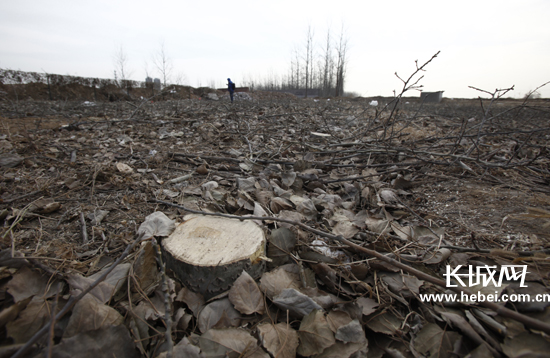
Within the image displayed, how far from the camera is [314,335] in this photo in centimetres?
82

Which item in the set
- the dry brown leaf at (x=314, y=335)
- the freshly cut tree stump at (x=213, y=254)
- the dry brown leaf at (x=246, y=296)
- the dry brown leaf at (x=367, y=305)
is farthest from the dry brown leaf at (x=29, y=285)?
the dry brown leaf at (x=367, y=305)

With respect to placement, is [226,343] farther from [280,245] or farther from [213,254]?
[280,245]

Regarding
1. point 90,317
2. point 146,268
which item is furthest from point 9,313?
point 146,268

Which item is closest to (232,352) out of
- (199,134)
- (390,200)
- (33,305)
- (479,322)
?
(33,305)

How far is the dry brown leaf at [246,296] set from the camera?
0.91 meters

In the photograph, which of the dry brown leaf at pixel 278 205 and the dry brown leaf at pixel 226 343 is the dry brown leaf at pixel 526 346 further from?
the dry brown leaf at pixel 278 205

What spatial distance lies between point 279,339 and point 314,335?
121mm

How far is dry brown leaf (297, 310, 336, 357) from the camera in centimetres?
79

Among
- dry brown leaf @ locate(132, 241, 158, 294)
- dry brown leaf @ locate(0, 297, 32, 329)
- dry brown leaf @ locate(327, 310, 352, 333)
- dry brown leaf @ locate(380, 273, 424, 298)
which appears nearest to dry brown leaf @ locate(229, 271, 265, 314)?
dry brown leaf @ locate(327, 310, 352, 333)

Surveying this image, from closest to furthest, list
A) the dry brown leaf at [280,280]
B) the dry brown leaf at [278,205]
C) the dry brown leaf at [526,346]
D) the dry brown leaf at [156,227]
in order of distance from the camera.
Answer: the dry brown leaf at [526,346], the dry brown leaf at [280,280], the dry brown leaf at [156,227], the dry brown leaf at [278,205]

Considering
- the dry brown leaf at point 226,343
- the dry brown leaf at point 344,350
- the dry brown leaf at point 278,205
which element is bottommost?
the dry brown leaf at point 344,350

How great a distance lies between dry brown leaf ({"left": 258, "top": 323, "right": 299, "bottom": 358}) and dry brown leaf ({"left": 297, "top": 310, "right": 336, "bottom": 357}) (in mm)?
27

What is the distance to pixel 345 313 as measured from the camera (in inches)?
34.8

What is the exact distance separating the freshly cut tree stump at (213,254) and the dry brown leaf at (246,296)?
5 centimetres
